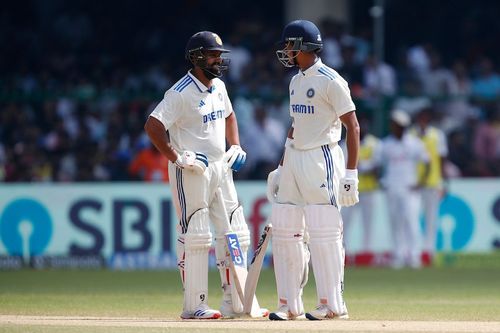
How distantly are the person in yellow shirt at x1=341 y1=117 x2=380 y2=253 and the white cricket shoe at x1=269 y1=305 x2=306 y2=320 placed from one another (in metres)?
8.04

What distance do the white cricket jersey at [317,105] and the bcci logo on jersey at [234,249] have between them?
0.97 meters

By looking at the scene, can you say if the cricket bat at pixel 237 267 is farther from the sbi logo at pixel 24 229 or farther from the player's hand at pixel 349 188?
the sbi logo at pixel 24 229

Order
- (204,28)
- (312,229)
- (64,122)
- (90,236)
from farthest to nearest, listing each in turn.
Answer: (204,28) < (64,122) < (90,236) < (312,229)

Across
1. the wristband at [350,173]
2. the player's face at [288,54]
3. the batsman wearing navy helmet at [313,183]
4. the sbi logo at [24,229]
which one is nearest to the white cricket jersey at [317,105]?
the batsman wearing navy helmet at [313,183]

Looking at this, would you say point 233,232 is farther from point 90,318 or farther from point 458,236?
point 458,236

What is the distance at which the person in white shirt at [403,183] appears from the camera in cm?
1805

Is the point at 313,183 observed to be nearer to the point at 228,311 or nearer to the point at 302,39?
the point at 302,39

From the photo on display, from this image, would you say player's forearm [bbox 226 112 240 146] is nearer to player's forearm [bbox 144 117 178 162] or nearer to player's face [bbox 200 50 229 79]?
player's face [bbox 200 50 229 79]

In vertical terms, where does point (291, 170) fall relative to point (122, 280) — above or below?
above

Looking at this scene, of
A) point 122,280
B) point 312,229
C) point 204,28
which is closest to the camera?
point 312,229

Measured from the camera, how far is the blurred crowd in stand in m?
18.5

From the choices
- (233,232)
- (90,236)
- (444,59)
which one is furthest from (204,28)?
(233,232)

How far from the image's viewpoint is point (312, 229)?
9867mm

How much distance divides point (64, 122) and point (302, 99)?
31.6 feet
